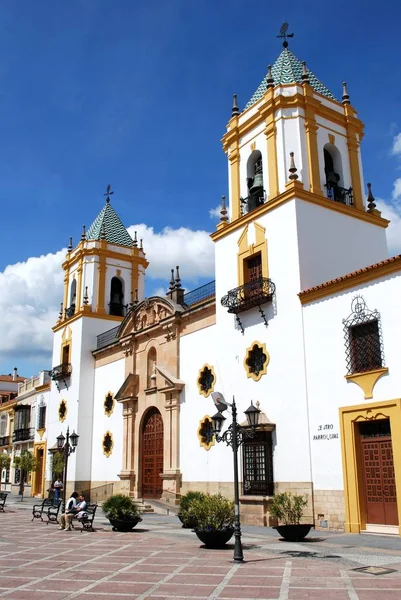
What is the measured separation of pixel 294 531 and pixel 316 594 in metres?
5.74

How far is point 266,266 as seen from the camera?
19.8 metres

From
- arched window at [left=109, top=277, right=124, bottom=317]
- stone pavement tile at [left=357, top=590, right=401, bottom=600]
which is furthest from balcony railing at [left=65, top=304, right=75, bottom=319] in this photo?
stone pavement tile at [left=357, top=590, right=401, bottom=600]

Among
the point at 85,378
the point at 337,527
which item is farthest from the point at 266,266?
the point at 85,378

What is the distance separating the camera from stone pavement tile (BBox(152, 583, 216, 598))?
8586 millimetres

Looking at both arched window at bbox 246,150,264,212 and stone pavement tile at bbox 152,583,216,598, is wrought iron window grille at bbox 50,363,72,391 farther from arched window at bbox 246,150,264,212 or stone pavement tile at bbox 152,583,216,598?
stone pavement tile at bbox 152,583,216,598

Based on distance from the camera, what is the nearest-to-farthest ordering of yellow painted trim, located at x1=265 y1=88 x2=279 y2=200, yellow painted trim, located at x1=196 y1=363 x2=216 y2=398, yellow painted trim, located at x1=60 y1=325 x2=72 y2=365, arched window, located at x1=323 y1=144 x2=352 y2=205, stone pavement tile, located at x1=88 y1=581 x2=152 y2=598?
stone pavement tile, located at x1=88 y1=581 x2=152 y2=598
yellow painted trim, located at x1=265 y1=88 x2=279 y2=200
arched window, located at x1=323 y1=144 x2=352 y2=205
yellow painted trim, located at x1=196 y1=363 x2=216 y2=398
yellow painted trim, located at x1=60 y1=325 x2=72 y2=365

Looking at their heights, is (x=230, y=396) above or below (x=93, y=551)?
above

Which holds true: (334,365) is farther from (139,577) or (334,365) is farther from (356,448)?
(139,577)

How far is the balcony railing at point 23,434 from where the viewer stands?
138ft

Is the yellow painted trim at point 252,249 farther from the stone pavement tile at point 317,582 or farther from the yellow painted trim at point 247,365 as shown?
the stone pavement tile at point 317,582

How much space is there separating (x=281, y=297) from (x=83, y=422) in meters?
16.6

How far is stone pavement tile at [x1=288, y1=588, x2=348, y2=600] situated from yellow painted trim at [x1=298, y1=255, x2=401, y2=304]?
8.83 metres

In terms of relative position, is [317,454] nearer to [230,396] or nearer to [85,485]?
[230,396]

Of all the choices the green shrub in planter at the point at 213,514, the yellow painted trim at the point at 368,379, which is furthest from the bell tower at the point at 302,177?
the green shrub in planter at the point at 213,514
